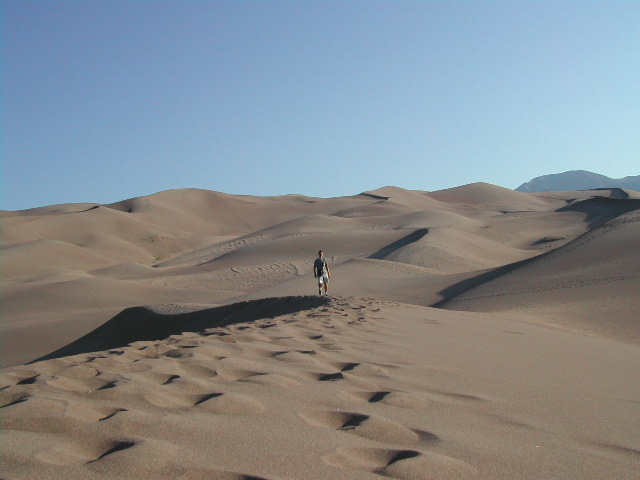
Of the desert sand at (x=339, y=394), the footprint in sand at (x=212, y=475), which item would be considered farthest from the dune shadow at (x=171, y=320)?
the footprint in sand at (x=212, y=475)

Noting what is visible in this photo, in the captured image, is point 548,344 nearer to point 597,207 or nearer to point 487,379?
point 487,379

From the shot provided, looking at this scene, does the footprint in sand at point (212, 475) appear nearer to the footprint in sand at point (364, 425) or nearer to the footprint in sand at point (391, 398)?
the footprint in sand at point (364, 425)

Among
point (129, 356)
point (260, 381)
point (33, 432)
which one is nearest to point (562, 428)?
point (260, 381)

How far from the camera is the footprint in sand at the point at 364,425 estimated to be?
3.08 meters

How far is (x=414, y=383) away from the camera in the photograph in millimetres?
4316

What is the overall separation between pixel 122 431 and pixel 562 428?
7.86 ft

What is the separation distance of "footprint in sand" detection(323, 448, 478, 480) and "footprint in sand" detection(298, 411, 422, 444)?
0.20 m

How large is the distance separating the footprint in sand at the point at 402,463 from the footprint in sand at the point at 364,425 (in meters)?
0.20

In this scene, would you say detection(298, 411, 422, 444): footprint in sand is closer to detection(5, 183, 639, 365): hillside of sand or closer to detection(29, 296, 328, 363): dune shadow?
detection(29, 296, 328, 363): dune shadow

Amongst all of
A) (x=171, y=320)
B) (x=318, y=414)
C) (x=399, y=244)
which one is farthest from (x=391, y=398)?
(x=399, y=244)

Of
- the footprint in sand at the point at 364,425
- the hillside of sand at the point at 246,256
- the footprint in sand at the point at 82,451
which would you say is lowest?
the footprint in sand at the point at 364,425

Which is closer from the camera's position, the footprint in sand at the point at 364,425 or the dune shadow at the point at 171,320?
the footprint in sand at the point at 364,425

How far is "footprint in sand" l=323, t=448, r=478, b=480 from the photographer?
261cm

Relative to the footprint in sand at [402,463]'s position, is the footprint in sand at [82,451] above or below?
above
